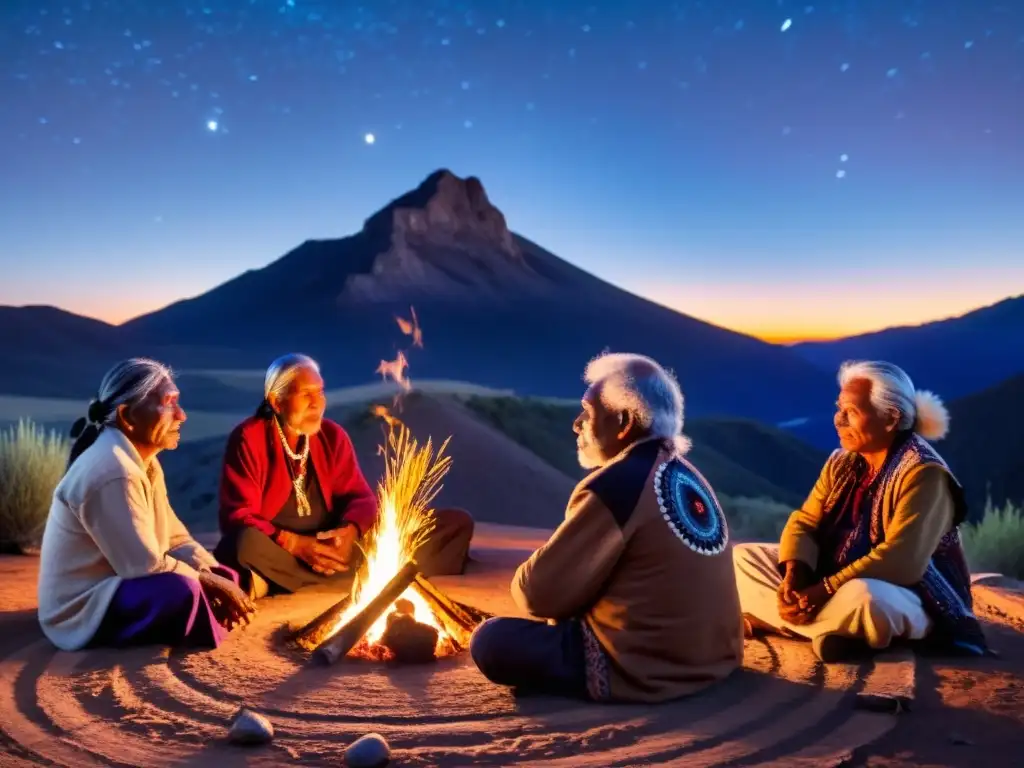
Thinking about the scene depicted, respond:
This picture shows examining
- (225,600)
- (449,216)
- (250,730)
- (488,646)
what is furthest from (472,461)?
(449,216)

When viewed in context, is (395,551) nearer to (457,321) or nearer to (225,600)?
(225,600)

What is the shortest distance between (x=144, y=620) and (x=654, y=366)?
2.97 metres

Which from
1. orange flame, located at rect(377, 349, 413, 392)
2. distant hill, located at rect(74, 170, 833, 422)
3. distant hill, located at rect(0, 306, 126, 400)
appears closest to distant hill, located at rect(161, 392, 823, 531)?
orange flame, located at rect(377, 349, 413, 392)

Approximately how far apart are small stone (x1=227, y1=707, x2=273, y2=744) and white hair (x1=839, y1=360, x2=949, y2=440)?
345 cm

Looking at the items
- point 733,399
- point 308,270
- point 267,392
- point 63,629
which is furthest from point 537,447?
point 308,270

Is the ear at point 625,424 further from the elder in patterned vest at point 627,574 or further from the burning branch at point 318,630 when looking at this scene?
the burning branch at point 318,630

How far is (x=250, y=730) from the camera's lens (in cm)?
Answer: 410

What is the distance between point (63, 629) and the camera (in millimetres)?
5406

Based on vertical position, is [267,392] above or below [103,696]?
above

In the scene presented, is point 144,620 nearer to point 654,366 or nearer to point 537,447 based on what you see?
point 654,366

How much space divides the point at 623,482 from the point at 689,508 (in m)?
0.38

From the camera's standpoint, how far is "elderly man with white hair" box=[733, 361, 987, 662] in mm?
5180

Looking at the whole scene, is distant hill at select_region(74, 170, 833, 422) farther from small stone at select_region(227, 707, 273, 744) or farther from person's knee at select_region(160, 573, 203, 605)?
small stone at select_region(227, 707, 273, 744)

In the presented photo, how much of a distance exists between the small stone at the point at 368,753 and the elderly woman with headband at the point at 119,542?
72.2 inches
